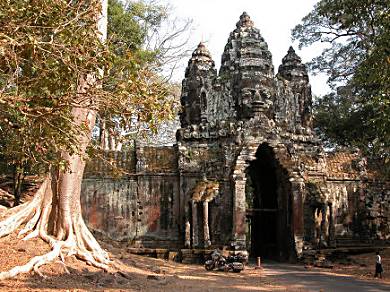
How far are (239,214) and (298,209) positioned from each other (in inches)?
82.8

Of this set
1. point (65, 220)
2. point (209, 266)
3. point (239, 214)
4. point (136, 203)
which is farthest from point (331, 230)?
point (65, 220)

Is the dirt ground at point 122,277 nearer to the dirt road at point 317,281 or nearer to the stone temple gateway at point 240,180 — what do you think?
the dirt road at point 317,281

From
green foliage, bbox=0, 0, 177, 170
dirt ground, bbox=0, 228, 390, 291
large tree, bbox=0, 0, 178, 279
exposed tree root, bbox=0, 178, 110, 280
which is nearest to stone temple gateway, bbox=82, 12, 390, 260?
dirt ground, bbox=0, 228, 390, 291

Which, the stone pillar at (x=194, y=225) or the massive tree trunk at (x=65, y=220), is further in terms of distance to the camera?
the stone pillar at (x=194, y=225)

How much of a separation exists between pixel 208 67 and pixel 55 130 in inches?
573

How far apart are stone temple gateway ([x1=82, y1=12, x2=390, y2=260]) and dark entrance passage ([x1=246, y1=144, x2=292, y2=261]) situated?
0.05 metres

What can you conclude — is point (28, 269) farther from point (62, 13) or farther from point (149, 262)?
point (149, 262)

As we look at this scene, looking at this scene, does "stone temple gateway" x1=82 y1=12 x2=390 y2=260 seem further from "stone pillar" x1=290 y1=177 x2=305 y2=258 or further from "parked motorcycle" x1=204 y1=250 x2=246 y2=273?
"parked motorcycle" x1=204 y1=250 x2=246 y2=273

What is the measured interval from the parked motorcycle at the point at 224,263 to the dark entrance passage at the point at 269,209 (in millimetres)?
3350

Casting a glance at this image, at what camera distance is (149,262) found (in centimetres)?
1437

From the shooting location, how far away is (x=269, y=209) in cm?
1886

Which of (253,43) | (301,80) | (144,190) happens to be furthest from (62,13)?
(301,80)

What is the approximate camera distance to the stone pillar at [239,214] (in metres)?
16.3

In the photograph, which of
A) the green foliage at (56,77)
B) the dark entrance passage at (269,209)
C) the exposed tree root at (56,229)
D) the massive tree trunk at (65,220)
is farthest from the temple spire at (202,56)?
the green foliage at (56,77)
